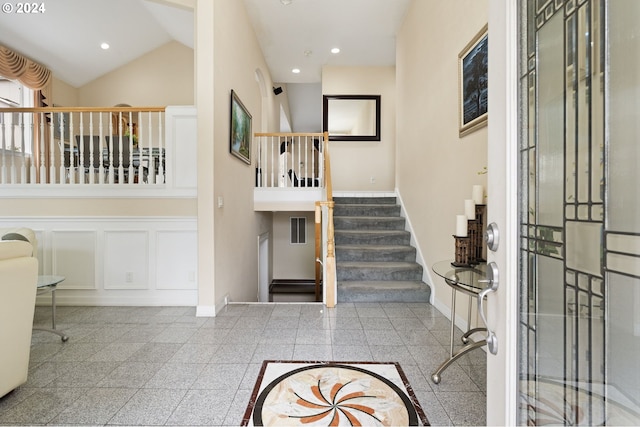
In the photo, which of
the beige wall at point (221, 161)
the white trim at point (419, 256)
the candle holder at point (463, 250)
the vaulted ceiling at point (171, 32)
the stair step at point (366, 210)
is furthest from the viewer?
the stair step at point (366, 210)

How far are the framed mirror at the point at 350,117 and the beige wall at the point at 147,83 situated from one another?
2868 mm

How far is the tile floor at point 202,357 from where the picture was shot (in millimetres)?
1606

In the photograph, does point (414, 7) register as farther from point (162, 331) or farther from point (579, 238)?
point (162, 331)

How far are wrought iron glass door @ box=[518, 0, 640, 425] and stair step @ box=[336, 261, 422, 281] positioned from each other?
296 cm

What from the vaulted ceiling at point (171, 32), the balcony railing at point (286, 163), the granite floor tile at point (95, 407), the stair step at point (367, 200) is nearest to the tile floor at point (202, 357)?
the granite floor tile at point (95, 407)

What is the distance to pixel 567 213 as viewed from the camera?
2.56ft

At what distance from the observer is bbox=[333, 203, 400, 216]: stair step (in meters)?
4.89

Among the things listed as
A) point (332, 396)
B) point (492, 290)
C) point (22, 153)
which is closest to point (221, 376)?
point (332, 396)

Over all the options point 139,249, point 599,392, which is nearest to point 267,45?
point 139,249

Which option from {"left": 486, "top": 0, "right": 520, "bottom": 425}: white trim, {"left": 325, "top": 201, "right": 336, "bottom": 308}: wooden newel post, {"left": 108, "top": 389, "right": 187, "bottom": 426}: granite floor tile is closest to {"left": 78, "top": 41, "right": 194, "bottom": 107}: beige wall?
{"left": 325, "top": 201, "right": 336, "bottom": 308}: wooden newel post

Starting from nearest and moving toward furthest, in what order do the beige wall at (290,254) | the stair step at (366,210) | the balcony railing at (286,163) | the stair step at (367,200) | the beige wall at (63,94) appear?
the stair step at (366,210)
the balcony railing at (286,163)
the stair step at (367,200)
the beige wall at (63,94)
the beige wall at (290,254)

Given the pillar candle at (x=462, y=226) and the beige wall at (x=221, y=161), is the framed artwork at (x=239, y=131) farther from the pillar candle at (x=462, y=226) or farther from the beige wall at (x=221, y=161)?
the pillar candle at (x=462, y=226)

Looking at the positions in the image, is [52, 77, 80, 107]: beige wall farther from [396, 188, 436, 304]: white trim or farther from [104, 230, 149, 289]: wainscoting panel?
[396, 188, 436, 304]: white trim

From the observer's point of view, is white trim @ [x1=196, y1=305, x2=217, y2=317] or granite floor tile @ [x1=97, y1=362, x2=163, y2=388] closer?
granite floor tile @ [x1=97, y1=362, x2=163, y2=388]
